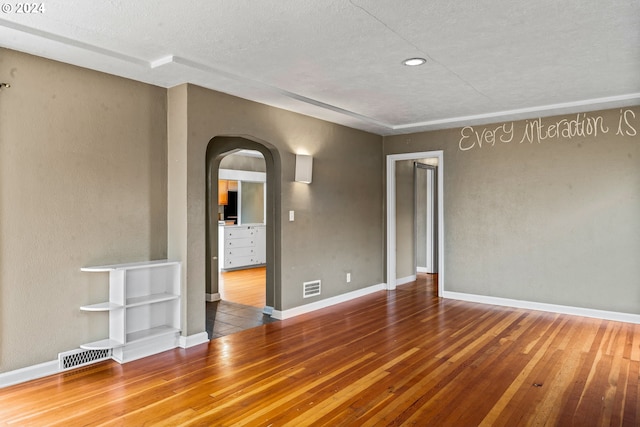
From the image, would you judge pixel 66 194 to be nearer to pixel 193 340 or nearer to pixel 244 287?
pixel 193 340

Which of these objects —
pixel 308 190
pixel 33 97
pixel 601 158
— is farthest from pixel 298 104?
pixel 601 158

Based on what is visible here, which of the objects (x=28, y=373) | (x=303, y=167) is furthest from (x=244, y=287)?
(x=28, y=373)

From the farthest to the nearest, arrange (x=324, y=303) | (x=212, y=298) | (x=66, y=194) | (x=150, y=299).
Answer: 1. (x=212, y=298)
2. (x=324, y=303)
3. (x=150, y=299)
4. (x=66, y=194)

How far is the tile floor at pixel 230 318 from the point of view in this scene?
4352 millimetres

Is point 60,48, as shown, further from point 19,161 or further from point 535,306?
point 535,306

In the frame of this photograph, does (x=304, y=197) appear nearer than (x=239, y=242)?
Yes

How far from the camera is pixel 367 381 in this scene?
303 cm

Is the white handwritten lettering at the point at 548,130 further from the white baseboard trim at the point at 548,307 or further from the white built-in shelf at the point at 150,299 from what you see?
the white built-in shelf at the point at 150,299

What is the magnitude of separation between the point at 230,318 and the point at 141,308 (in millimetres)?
1280

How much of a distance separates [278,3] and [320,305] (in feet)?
12.3

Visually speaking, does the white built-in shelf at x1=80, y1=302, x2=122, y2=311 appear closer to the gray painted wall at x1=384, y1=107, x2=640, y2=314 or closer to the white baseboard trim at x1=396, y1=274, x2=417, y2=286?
the gray painted wall at x1=384, y1=107, x2=640, y2=314

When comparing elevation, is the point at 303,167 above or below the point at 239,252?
above

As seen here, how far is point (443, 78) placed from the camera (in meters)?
3.85

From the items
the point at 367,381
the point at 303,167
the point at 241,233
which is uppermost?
the point at 303,167
